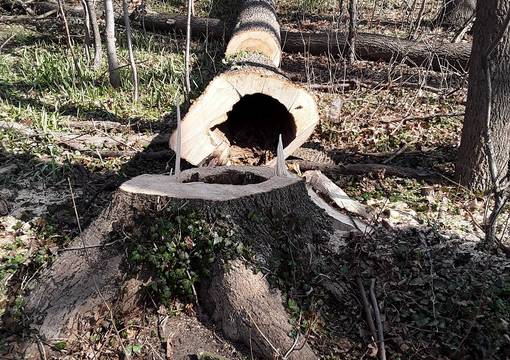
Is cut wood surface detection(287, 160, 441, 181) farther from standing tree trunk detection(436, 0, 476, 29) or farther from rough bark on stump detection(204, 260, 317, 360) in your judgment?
standing tree trunk detection(436, 0, 476, 29)

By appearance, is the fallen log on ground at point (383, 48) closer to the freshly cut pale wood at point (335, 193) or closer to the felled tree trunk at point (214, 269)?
the freshly cut pale wood at point (335, 193)

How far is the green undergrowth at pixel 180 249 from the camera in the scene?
8.61 feet

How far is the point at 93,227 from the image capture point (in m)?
2.84

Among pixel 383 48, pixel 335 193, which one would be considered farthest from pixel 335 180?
pixel 383 48

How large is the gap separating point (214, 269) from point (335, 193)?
167 cm

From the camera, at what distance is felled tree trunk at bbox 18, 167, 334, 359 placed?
2.55 meters

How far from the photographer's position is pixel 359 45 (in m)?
7.31

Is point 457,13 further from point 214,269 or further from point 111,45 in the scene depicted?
point 214,269

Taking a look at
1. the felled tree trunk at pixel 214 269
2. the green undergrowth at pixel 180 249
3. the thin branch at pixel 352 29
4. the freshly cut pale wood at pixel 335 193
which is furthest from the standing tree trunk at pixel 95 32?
the green undergrowth at pixel 180 249

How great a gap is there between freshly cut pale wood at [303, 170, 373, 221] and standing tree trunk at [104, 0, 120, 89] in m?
2.95

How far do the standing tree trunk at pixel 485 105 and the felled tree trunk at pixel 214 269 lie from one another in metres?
1.98

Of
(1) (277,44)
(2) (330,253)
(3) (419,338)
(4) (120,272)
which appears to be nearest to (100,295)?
(4) (120,272)

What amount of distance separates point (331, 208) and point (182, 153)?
129 centimetres

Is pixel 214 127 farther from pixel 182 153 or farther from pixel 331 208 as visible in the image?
pixel 331 208
